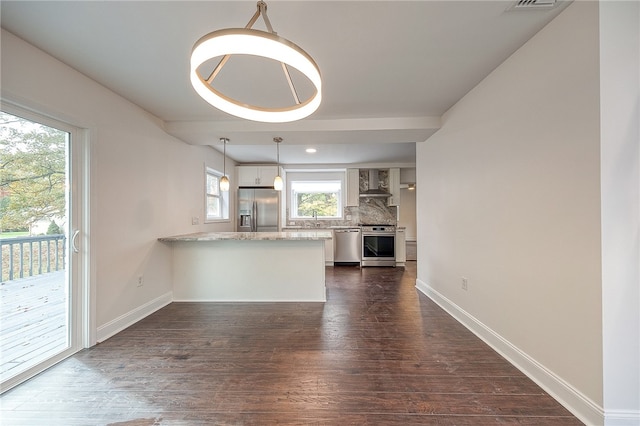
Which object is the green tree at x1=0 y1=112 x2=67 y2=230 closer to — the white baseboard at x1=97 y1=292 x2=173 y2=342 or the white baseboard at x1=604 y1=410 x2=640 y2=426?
the white baseboard at x1=97 y1=292 x2=173 y2=342

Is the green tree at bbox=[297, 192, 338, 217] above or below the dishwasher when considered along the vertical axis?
above

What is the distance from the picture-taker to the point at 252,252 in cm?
340

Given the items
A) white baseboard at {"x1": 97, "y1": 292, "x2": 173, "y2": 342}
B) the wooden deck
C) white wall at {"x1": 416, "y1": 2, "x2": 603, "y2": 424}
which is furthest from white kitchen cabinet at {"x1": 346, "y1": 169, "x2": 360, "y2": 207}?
the wooden deck

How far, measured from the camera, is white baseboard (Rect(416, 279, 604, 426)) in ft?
4.51

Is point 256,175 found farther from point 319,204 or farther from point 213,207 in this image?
point 319,204

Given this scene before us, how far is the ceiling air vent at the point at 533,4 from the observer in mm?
1415

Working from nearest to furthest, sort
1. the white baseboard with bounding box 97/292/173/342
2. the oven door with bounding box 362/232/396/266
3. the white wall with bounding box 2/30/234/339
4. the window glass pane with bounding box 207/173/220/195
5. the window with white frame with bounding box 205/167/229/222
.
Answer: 1. the white wall with bounding box 2/30/234/339
2. the white baseboard with bounding box 97/292/173/342
3. the window with white frame with bounding box 205/167/229/222
4. the window glass pane with bounding box 207/173/220/195
5. the oven door with bounding box 362/232/396/266

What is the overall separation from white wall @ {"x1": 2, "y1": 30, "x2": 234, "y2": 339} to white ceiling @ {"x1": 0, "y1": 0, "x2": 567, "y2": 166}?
0.47ft

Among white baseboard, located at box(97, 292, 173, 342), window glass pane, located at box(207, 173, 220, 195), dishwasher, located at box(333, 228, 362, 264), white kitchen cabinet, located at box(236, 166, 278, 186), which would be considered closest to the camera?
white baseboard, located at box(97, 292, 173, 342)

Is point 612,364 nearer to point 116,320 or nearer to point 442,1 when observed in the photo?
point 442,1

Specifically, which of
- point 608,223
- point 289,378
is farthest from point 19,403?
point 608,223

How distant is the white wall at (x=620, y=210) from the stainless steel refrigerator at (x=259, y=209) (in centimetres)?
471

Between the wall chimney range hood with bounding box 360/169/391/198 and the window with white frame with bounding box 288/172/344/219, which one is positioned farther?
the window with white frame with bounding box 288/172/344/219

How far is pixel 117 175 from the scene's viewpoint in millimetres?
2479
